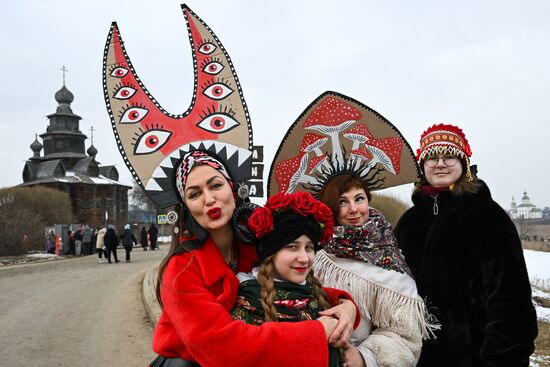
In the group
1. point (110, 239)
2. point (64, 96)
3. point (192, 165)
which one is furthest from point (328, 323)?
point (64, 96)

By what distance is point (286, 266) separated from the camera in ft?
6.56

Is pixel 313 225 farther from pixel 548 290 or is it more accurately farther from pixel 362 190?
pixel 548 290

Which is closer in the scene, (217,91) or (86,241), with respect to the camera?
(217,91)

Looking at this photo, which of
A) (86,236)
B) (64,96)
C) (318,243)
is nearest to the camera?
(318,243)

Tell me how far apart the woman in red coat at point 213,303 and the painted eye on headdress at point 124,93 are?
50 centimetres

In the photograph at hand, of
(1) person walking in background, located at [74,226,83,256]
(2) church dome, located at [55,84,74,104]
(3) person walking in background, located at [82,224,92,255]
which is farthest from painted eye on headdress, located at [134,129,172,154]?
(2) church dome, located at [55,84,74,104]

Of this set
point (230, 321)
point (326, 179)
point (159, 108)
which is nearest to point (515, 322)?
point (326, 179)

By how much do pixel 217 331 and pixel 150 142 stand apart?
3.73ft

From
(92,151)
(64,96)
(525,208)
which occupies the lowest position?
(525,208)

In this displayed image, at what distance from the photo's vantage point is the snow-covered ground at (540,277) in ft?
33.1

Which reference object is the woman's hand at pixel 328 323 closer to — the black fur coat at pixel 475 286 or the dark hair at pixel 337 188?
the dark hair at pixel 337 188

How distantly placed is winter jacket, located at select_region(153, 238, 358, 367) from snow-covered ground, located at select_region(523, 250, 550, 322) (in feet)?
30.5

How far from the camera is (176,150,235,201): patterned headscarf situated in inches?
88.2

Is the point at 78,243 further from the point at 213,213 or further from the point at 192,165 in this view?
the point at 213,213
